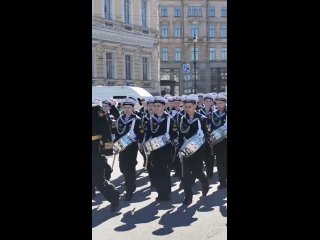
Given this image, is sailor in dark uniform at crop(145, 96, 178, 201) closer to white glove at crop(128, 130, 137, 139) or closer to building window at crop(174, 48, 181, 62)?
white glove at crop(128, 130, 137, 139)

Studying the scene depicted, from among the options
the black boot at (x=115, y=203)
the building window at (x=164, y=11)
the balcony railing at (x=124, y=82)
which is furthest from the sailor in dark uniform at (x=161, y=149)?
the building window at (x=164, y=11)

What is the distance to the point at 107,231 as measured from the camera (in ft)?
17.9

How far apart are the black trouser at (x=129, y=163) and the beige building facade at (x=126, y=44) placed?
11.1m

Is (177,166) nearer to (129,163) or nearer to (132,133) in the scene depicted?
(129,163)

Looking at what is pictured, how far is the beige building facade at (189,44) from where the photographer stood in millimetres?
43719

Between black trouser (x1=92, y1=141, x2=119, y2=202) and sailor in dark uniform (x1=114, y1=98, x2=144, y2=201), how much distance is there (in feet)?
2.41

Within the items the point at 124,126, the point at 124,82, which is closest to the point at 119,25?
the point at 124,82

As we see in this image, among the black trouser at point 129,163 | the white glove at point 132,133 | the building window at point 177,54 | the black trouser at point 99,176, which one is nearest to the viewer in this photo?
the black trouser at point 99,176

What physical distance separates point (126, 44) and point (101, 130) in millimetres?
17367

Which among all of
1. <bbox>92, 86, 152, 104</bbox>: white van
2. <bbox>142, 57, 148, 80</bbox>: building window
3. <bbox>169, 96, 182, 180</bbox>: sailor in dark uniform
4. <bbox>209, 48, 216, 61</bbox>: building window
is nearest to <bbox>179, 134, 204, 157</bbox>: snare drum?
<bbox>169, 96, 182, 180</bbox>: sailor in dark uniform

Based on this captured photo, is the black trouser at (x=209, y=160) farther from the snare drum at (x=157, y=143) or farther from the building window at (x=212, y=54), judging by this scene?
the building window at (x=212, y=54)
